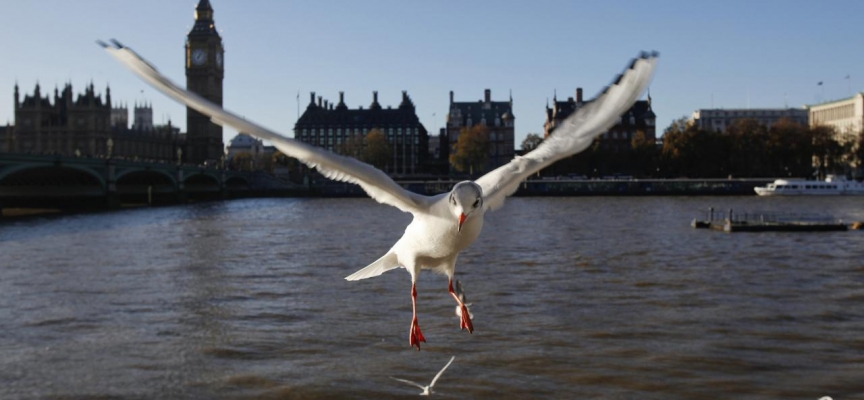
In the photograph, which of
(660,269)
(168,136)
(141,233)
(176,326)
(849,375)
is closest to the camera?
(849,375)

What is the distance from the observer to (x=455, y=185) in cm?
438

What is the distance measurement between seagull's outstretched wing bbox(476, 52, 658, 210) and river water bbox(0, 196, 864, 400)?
26.6 feet

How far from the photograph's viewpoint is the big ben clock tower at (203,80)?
152250 millimetres

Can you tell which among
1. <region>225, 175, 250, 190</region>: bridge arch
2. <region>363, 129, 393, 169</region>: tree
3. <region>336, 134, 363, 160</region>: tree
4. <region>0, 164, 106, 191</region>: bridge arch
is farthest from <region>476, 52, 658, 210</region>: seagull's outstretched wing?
<region>336, 134, 363, 160</region>: tree

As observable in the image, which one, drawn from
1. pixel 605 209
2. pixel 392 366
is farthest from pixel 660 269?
pixel 605 209

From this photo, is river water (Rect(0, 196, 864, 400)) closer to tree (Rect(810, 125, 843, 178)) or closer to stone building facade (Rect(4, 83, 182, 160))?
tree (Rect(810, 125, 843, 178))

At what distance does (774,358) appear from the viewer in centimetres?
1497

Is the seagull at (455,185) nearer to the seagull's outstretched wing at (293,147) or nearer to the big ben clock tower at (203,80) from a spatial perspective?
the seagull's outstretched wing at (293,147)

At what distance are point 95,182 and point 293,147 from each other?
66747 millimetres

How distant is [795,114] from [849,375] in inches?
5857

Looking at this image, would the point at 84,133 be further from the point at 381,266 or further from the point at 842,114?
the point at 381,266

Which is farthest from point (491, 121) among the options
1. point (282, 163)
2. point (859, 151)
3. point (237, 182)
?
point (859, 151)

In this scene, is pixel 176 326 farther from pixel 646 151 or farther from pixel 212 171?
pixel 646 151

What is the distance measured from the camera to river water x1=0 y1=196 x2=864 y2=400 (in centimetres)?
1359
